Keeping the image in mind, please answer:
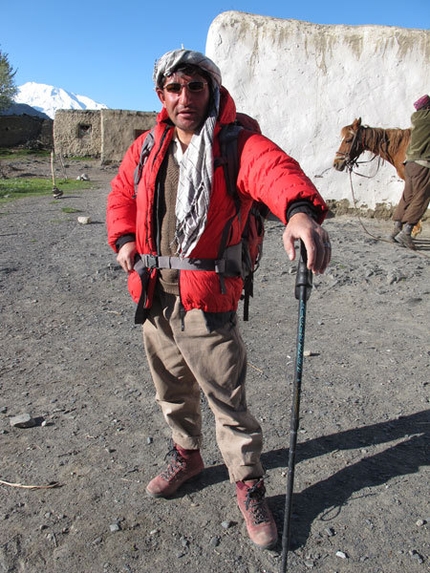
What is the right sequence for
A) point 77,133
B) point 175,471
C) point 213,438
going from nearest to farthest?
point 175,471
point 213,438
point 77,133

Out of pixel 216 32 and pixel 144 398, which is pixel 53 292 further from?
pixel 216 32

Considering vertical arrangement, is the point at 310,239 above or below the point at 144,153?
below

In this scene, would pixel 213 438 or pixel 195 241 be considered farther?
pixel 213 438

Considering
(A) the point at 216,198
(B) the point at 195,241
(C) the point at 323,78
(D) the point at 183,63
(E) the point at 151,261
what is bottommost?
(E) the point at 151,261

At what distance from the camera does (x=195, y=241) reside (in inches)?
84.4

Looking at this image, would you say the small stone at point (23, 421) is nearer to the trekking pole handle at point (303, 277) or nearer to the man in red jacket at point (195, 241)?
the man in red jacket at point (195, 241)

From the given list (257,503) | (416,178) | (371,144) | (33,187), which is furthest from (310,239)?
(33,187)

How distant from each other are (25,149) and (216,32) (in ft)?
70.0

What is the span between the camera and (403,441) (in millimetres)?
3016

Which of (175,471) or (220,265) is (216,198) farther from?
(175,471)

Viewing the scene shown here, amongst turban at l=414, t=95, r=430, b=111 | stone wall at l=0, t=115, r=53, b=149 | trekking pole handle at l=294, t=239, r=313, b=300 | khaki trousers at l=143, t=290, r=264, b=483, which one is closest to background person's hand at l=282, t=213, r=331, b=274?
trekking pole handle at l=294, t=239, r=313, b=300

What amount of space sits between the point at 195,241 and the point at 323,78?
7.55 metres

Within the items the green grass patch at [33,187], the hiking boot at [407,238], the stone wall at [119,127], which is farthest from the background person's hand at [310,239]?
the stone wall at [119,127]

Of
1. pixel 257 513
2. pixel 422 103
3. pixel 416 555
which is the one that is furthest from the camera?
pixel 422 103
